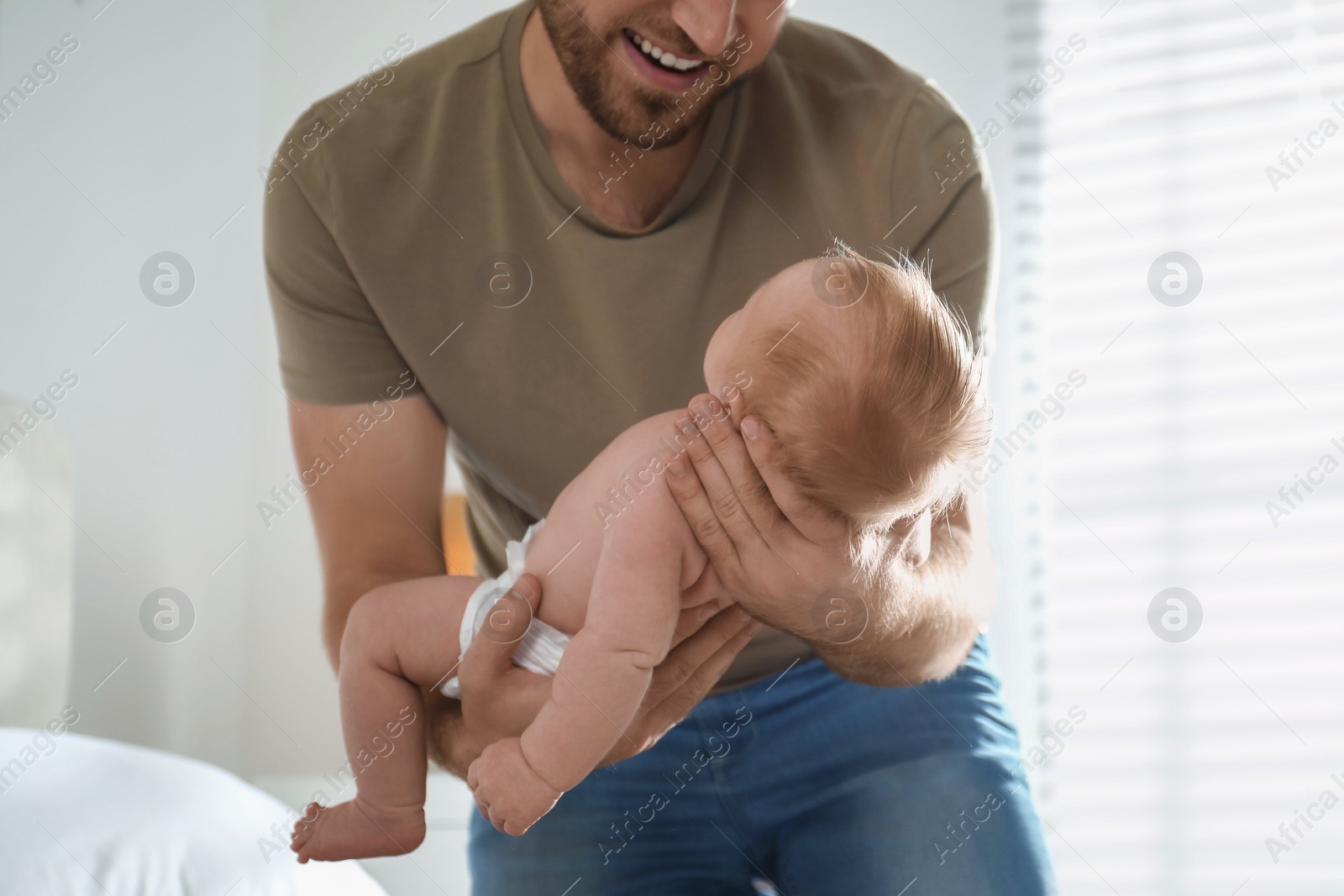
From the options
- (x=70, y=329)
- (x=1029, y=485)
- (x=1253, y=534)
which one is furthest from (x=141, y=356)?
(x=1253, y=534)

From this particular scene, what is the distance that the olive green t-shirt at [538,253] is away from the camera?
2.82 ft

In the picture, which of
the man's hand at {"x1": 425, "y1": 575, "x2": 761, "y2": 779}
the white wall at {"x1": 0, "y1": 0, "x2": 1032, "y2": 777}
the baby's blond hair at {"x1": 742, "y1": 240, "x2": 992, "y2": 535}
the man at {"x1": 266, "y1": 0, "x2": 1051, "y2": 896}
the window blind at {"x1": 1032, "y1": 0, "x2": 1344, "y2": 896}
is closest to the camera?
the baby's blond hair at {"x1": 742, "y1": 240, "x2": 992, "y2": 535}

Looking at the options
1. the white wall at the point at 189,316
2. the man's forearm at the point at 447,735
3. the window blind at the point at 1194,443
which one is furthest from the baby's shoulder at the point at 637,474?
the window blind at the point at 1194,443

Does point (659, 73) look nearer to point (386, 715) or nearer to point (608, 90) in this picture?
point (608, 90)

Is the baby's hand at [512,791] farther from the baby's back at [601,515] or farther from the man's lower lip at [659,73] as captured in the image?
the man's lower lip at [659,73]

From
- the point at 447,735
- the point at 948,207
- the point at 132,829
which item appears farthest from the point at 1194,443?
the point at 132,829

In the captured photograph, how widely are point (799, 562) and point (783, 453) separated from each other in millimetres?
86

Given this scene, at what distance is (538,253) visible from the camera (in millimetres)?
872

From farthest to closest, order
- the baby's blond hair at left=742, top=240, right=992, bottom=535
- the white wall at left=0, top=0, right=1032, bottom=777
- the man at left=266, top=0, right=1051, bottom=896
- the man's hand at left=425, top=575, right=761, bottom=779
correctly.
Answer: the white wall at left=0, top=0, right=1032, bottom=777 → the man at left=266, top=0, right=1051, bottom=896 → the man's hand at left=425, top=575, right=761, bottom=779 → the baby's blond hair at left=742, top=240, right=992, bottom=535

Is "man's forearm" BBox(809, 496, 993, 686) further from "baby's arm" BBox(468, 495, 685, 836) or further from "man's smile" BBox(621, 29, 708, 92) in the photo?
"man's smile" BBox(621, 29, 708, 92)

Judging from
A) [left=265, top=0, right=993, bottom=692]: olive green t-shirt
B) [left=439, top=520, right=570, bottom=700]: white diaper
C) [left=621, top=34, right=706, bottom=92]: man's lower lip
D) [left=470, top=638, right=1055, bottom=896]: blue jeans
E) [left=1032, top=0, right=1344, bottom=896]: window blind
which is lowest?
[left=1032, top=0, right=1344, bottom=896]: window blind

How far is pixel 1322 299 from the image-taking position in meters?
1.71

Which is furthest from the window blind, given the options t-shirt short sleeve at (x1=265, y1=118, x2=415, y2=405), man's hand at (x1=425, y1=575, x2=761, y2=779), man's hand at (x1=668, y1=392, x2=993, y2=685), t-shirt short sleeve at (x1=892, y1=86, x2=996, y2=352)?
t-shirt short sleeve at (x1=265, y1=118, x2=415, y2=405)

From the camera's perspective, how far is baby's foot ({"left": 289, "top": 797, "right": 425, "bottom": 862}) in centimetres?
75
